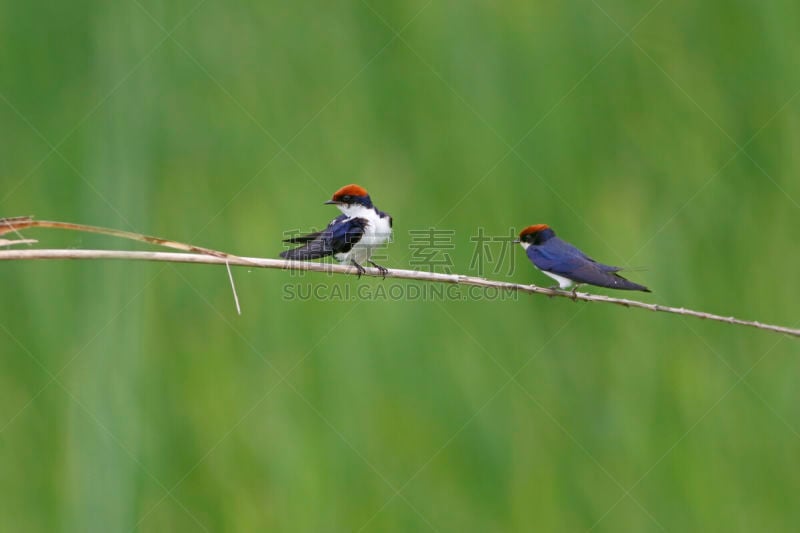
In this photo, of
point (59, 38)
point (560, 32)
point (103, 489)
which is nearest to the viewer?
point (103, 489)

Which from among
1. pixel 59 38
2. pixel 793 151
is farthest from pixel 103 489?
pixel 793 151

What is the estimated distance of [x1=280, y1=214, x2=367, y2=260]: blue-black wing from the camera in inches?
45.8

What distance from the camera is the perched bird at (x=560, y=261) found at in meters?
1.12

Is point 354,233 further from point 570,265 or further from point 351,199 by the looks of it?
point 570,265

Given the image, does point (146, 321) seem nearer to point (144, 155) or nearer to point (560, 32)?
point (144, 155)

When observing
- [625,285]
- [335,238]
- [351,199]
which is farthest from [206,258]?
[351,199]

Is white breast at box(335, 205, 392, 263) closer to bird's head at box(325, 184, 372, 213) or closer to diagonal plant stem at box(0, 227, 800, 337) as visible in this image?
bird's head at box(325, 184, 372, 213)

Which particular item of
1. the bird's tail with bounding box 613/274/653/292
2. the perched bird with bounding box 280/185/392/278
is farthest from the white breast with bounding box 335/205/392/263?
the bird's tail with bounding box 613/274/653/292

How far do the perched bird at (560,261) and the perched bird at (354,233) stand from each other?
0.79 ft

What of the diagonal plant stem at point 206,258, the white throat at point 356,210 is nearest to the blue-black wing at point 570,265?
the diagonal plant stem at point 206,258

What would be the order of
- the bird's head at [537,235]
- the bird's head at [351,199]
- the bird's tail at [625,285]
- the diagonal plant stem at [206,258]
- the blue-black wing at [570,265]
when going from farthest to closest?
the bird's head at [351,199]
the bird's head at [537,235]
the blue-black wing at [570,265]
the bird's tail at [625,285]
the diagonal plant stem at [206,258]

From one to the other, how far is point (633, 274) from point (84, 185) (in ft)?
2.50

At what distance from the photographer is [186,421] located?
97 cm

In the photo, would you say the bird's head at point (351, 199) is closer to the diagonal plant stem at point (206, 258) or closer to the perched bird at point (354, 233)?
the perched bird at point (354, 233)
